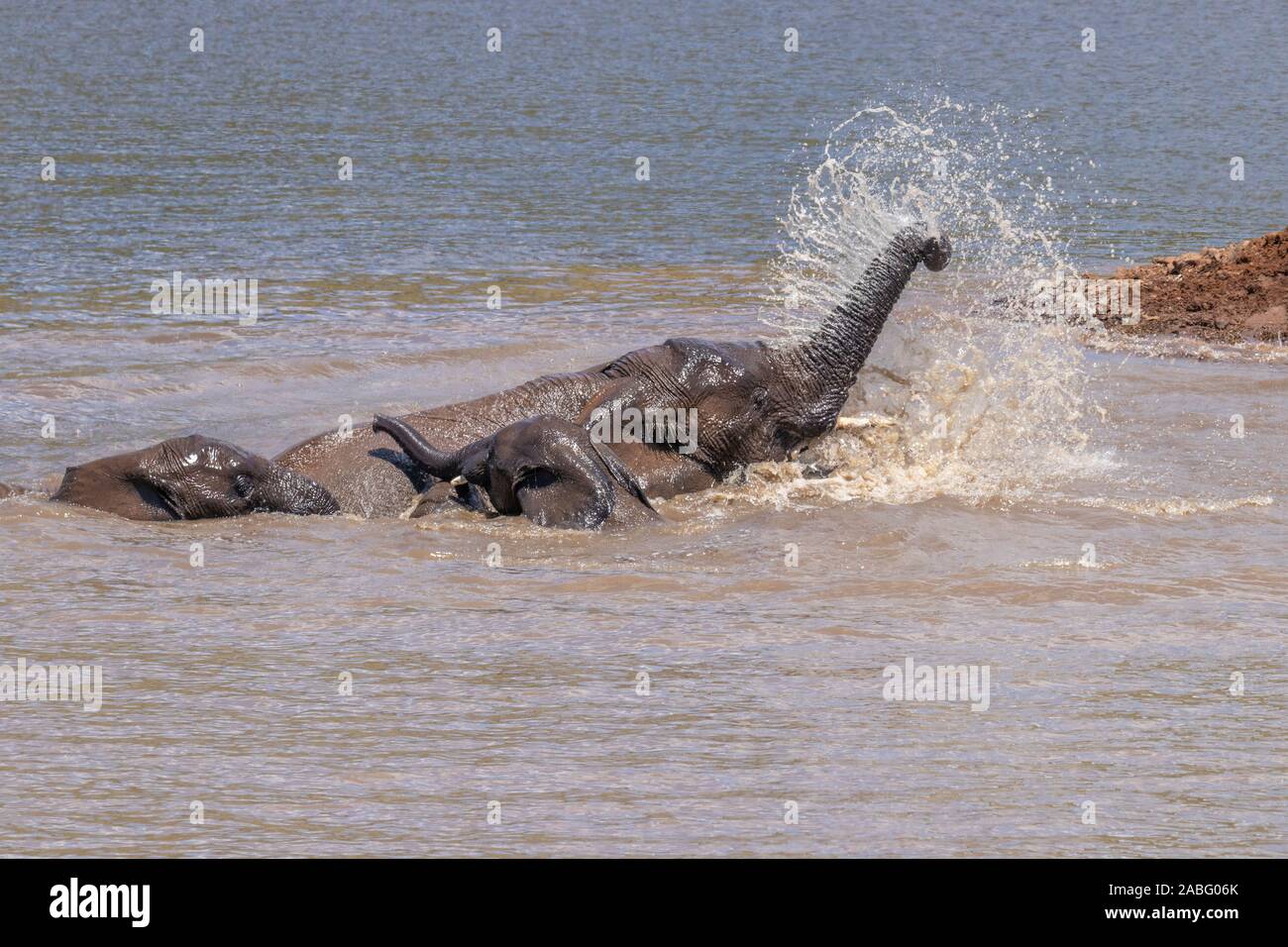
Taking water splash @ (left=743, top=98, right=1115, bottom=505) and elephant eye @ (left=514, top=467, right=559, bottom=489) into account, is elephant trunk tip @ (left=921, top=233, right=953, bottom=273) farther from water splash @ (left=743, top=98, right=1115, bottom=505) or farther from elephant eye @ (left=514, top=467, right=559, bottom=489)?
elephant eye @ (left=514, top=467, right=559, bottom=489)

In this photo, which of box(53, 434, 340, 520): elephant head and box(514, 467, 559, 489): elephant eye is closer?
box(514, 467, 559, 489): elephant eye

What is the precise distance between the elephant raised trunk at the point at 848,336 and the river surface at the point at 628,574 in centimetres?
31

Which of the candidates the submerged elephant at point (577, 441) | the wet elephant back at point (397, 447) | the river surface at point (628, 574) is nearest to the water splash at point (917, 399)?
the river surface at point (628, 574)

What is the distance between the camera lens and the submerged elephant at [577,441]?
955cm

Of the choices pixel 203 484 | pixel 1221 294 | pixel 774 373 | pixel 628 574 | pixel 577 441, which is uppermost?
pixel 1221 294

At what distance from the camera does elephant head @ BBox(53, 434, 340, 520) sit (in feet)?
31.7

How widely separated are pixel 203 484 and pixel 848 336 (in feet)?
11.9

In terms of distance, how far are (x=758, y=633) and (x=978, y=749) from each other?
1590 mm

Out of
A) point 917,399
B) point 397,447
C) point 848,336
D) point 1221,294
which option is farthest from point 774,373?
point 1221,294

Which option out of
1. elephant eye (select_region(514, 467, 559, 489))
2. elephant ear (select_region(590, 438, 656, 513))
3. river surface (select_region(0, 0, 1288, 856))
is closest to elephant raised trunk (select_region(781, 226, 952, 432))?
river surface (select_region(0, 0, 1288, 856))

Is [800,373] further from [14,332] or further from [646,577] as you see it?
[14,332]

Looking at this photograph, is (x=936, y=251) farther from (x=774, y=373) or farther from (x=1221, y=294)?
(x=1221, y=294)

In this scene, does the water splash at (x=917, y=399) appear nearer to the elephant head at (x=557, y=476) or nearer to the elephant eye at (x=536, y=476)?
the elephant head at (x=557, y=476)

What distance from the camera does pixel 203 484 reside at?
967cm
